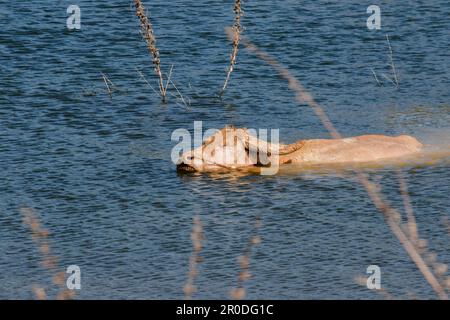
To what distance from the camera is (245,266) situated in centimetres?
1761

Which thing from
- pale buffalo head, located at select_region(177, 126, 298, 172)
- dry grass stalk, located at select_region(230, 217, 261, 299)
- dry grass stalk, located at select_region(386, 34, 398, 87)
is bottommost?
dry grass stalk, located at select_region(230, 217, 261, 299)

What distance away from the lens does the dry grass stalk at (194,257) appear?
16.6 metres

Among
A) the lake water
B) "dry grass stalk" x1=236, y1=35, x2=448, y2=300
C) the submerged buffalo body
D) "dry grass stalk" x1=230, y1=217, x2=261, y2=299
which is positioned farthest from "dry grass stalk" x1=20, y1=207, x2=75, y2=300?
"dry grass stalk" x1=236, y1=35, x2=448, y2=300

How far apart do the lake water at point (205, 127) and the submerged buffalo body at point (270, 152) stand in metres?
0.29

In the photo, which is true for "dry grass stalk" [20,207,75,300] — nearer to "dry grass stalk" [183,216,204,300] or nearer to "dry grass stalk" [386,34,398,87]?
"dry grass stalk" [183,216,204,300]

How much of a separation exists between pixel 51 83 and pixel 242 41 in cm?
456

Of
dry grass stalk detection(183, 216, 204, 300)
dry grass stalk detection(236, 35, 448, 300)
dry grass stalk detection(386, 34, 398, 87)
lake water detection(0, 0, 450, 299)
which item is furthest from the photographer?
dry grass stalk detection(386, 34, 398, 87)

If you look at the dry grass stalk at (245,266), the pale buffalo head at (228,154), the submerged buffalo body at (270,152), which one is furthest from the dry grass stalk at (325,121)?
the dry grass stalk at (245,266)

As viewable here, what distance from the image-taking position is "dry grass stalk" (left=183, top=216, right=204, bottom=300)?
54.4ft

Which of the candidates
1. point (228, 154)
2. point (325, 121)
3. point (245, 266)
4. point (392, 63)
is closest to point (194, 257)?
point (245, 266)

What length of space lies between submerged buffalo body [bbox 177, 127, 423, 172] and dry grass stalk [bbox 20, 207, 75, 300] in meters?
3.02

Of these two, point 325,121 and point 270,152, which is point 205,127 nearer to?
point 325,121

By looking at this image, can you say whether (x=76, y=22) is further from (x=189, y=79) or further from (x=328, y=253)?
(x=328, y=253)

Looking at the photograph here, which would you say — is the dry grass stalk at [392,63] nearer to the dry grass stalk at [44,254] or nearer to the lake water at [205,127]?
the lake water at [205,127]
